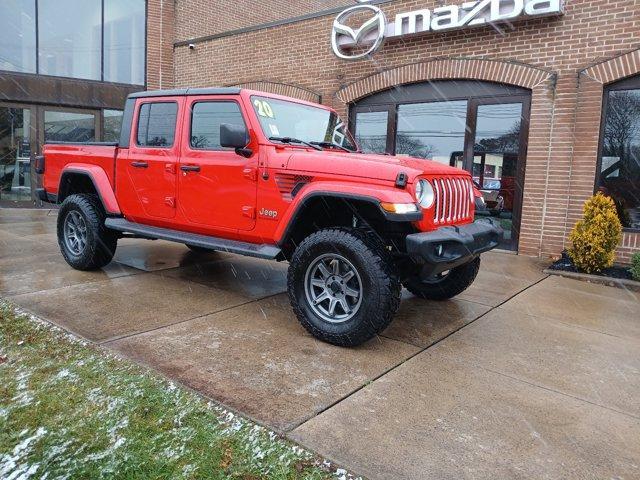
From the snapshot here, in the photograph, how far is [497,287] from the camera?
19.8 feet

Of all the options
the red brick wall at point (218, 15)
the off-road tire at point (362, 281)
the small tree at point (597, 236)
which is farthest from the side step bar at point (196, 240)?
the red brick wall at point (218, 15)

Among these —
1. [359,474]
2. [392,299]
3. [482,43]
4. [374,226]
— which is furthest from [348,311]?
[482,43]

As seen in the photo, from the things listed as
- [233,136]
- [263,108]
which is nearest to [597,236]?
[263,108]

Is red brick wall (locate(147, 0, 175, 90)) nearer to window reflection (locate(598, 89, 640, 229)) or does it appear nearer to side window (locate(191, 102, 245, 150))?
side window (locate(191, 102, 245, 150))

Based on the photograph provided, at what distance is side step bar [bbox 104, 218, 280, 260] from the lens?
4297mm

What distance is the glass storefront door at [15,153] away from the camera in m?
12.8

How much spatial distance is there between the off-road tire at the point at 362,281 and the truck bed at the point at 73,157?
2.86 m

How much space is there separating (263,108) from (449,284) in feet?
8.12

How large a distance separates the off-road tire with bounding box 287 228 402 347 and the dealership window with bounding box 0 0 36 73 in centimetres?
1234

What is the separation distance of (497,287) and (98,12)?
13.1 meters

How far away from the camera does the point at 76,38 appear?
13.7 m

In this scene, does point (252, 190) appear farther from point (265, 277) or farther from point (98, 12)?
point (98, 12)

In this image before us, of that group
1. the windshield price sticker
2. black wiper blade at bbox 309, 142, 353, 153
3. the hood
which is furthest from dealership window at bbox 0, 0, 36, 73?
the hood

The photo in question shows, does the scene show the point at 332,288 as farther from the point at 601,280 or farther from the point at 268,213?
the point at 601,280
